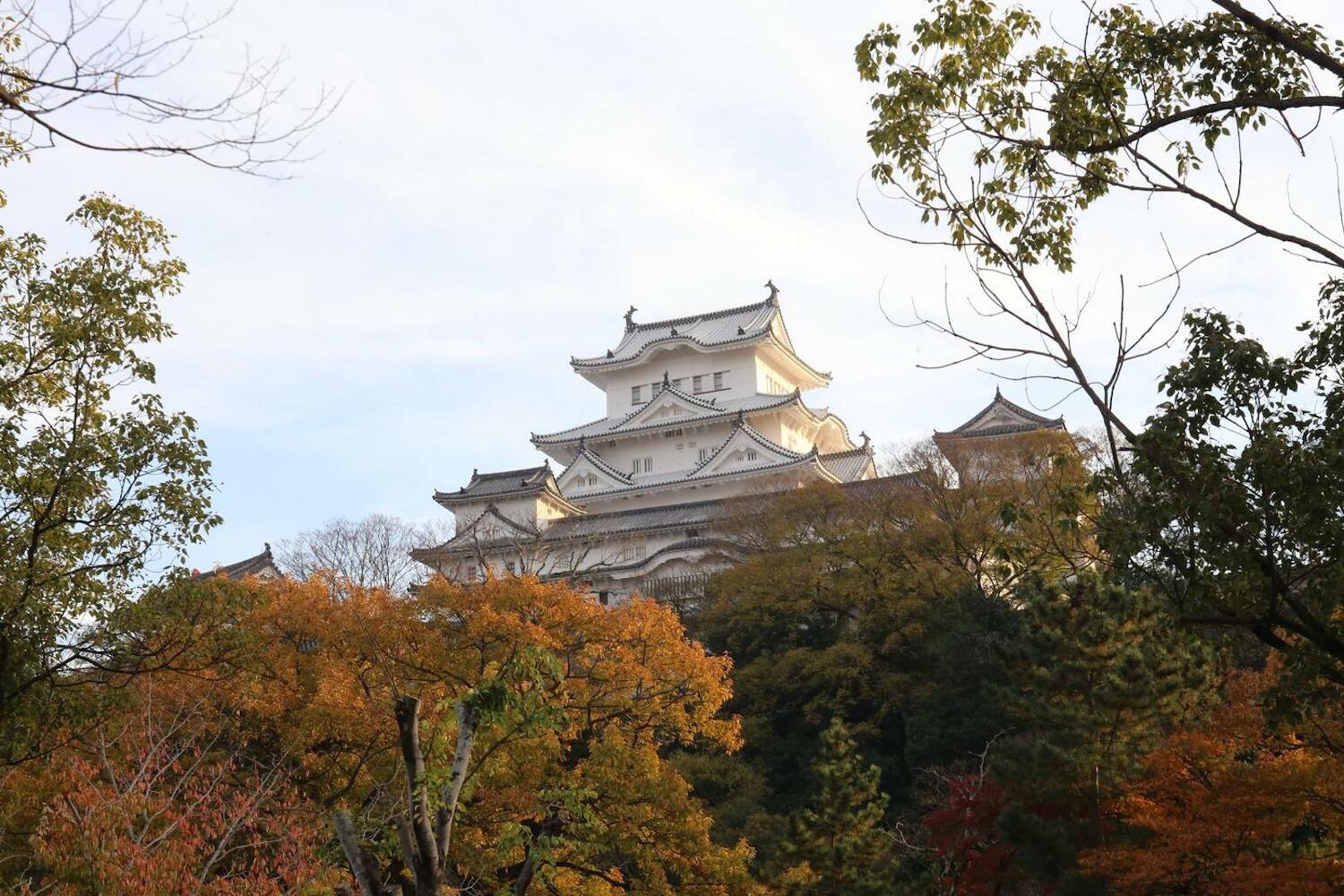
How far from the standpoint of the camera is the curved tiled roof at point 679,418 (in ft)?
145

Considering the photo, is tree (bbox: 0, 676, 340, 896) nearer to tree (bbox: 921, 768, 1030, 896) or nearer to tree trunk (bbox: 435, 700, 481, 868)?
tree trunk (bbox: 435, 700, 481, 868)

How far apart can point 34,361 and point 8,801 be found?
8.44 m

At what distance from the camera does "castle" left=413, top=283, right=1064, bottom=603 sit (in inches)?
1443

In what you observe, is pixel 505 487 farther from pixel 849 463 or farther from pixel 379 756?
pixel 379 756

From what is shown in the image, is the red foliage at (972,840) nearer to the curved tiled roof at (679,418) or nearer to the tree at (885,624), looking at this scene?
the tree at (885,624)

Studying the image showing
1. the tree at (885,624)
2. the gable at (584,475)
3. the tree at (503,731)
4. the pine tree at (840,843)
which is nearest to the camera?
the tree at (503,731)

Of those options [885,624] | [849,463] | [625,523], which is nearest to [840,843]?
[885,624]

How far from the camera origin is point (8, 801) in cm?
1605

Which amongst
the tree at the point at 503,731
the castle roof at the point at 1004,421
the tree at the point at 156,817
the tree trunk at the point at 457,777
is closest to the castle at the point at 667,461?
the castle roof at the point at 1004,421

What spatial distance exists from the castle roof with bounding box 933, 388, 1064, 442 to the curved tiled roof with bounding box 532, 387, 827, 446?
26.9 ft

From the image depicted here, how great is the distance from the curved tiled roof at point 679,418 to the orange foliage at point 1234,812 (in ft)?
94.1

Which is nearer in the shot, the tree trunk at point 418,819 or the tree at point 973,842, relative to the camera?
the tree trunk at point 418,819

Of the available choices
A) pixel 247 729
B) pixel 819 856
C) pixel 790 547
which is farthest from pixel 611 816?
pixel 790 547

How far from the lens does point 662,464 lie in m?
45.4
